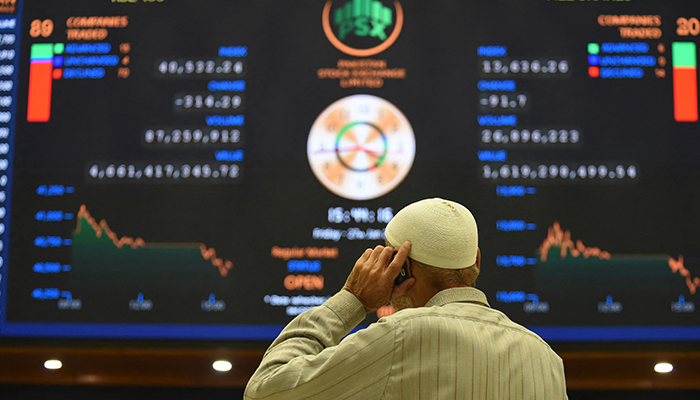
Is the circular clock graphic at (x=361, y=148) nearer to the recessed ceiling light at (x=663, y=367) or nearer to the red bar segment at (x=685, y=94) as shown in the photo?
the red bar segment at (x=685, y=94)

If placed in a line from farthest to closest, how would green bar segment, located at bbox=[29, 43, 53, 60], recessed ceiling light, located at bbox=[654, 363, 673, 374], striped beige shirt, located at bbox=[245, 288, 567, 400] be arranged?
green bar segment, located at bbox=[29, 43, 53, 60]
recessed ceiling light, located at bbox=[654, 363, 673, 374]
striped beige shirt, located at bbox=[245, 288, 567, 400]

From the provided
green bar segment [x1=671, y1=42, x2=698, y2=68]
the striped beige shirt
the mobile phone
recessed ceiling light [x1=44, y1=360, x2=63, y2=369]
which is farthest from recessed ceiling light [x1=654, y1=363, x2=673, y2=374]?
recessed ceiling light [x1=44, y1=360, x2=63, y2=369]

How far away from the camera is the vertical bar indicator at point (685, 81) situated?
7.03ft

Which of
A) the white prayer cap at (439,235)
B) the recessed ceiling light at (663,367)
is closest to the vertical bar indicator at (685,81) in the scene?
the recessed ceiling light at (663,367)

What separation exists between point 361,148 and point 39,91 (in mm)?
1229

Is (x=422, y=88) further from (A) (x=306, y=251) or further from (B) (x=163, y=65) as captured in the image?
(B) (x=163, y=65)

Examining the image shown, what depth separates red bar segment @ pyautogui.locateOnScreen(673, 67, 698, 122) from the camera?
A: 214 centimetres

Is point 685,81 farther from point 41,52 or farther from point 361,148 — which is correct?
point 41,52

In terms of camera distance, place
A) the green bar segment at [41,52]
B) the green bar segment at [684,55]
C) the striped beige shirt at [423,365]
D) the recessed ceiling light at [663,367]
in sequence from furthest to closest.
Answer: the green bar segment at [41,52], the green bar segment at [684,55], the recessed ceiling light at [663,367], the striped beige shirt at [423,365]

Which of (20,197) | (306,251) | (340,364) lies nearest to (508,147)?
(306,251)

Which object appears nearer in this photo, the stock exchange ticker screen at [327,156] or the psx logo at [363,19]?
the stock exchange ticker screen at [327,156]

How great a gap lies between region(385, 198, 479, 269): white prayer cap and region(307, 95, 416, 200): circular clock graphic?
1045 millimetres

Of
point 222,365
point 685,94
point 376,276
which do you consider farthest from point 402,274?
point 685,94

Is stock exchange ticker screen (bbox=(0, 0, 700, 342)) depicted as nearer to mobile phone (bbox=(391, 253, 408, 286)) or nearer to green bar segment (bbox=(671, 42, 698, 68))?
green bar segment (bbox=(671, 42, 698, 68))
